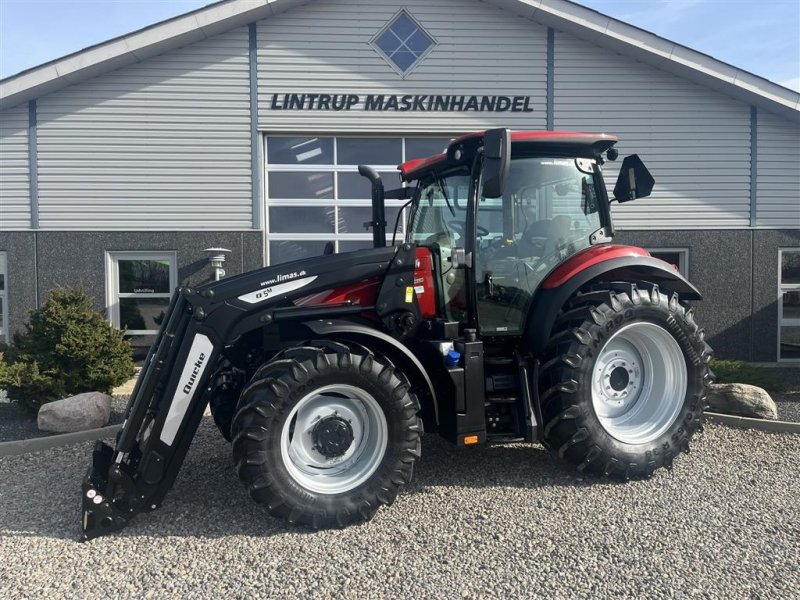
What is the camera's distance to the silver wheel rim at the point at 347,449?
3.61 metres

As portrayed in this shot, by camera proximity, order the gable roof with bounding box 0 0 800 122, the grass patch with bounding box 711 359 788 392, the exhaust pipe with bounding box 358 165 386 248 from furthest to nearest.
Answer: the gable roof with bounding box 0 0 800 122 → the grass patch with bounding box 711 359 788 392 → the exhaust pipe with bounding box 358 165 386 248

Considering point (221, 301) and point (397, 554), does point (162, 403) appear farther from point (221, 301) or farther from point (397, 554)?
point (397, 554)

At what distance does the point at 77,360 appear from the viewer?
6320 millimetres

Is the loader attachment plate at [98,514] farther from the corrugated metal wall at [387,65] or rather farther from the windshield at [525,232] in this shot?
the corrugated metal wall at [387,65]

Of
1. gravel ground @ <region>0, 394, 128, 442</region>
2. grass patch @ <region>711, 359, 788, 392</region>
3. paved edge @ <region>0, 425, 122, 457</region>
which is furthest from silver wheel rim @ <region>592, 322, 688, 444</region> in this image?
gravel ground @ <region>0, 394, 128, 442</region>

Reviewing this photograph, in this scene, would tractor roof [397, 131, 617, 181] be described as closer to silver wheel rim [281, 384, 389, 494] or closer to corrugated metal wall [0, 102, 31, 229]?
silver wheel rim [281, 384, 389, 494]

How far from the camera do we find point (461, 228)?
4332mm

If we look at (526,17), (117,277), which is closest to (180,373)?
(117,277)

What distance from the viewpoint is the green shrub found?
6098mm

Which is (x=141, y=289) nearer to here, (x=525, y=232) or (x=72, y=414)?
(x=72, y=414)

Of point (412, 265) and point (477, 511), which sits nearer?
point (477, 511)

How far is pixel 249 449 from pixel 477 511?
4.73 ft

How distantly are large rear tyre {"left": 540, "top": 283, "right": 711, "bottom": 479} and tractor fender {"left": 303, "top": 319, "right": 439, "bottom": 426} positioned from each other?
85cm

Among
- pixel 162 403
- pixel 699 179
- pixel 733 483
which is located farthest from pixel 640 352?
pixel 699 179
